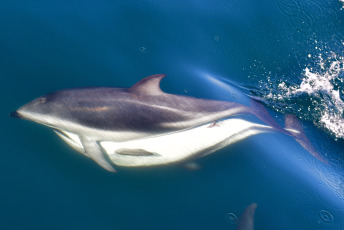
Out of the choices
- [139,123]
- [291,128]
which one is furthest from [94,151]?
[291,128]

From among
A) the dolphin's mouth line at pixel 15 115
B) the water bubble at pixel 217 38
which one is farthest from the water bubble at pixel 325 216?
the dolphin's mouth line at pixel 15 115

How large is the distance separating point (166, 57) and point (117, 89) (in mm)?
1900

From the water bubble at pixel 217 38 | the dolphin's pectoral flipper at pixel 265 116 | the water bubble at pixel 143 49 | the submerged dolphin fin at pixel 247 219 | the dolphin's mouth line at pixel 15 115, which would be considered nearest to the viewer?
the submerged dolphin fin at pixel 247 219

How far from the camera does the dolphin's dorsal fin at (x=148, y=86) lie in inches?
178

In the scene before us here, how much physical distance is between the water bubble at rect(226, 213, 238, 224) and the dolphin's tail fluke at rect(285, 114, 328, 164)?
2039 millimetres

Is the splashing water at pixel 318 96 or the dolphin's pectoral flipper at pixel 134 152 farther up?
the splashing water at pixel 318 96

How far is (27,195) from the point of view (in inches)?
174

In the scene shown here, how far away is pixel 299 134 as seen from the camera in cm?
585

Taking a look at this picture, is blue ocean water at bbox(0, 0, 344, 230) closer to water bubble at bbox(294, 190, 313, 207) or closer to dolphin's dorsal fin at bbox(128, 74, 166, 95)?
water bubble at bbox(294, 190, 313, 207)

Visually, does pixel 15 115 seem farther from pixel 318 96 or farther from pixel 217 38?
pixel 318 96

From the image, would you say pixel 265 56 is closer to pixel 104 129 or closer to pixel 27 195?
pixel 104 129

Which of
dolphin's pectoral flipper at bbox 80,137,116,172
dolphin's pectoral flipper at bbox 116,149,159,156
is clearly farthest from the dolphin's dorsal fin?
dolphin's pectoral flipper at bbox 80,137,116,172

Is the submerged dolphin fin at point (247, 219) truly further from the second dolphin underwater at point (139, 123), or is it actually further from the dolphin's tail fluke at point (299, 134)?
the dolphin's tail fluke at point (299, 134)

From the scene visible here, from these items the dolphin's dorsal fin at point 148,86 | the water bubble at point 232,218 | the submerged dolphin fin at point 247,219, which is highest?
the dolphin's dorsal fin at point 148,86
